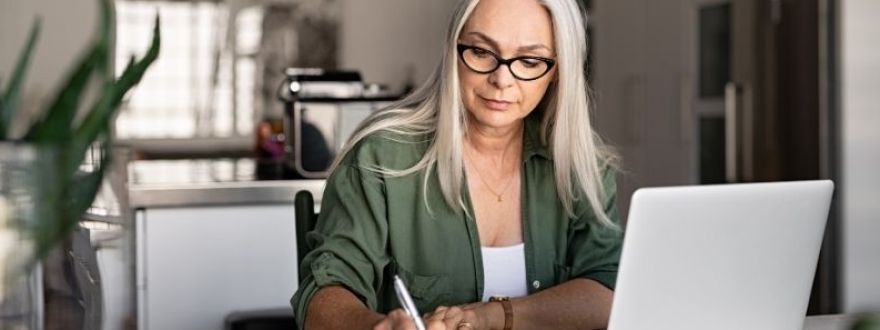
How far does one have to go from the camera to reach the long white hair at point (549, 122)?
5.55 feet

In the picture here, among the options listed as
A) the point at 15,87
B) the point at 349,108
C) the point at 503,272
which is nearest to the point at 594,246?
the point at 503,272

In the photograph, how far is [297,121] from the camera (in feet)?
10.2

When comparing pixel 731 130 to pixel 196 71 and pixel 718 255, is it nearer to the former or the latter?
pixel 718 255

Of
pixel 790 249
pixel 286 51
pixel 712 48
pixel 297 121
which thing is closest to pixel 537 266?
pixel 790 249

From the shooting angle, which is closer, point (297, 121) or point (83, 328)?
point (83, 328)

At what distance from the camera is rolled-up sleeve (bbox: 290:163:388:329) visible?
1.60 metres

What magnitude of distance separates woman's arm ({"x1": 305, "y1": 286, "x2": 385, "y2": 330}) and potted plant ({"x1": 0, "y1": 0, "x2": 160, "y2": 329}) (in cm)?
81

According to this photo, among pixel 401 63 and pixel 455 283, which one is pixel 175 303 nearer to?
pixel 455 283

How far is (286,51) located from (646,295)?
268 inches

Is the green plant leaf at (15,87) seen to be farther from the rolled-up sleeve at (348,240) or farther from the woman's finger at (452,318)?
the rolled-up sleeve at (348,240)

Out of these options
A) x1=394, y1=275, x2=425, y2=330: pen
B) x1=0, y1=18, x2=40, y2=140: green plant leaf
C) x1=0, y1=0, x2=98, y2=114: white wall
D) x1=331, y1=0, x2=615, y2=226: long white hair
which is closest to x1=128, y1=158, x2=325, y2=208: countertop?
x1=331, y1=0, x2=615, y2=226: long white hair

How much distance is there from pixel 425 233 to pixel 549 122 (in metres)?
0.24

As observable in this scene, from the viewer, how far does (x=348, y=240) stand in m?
A: 1.67

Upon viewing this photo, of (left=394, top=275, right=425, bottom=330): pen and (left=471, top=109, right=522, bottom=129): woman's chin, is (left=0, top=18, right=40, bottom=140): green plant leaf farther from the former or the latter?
(left=471, top=109, right=522, bottom=129): woman's chin
